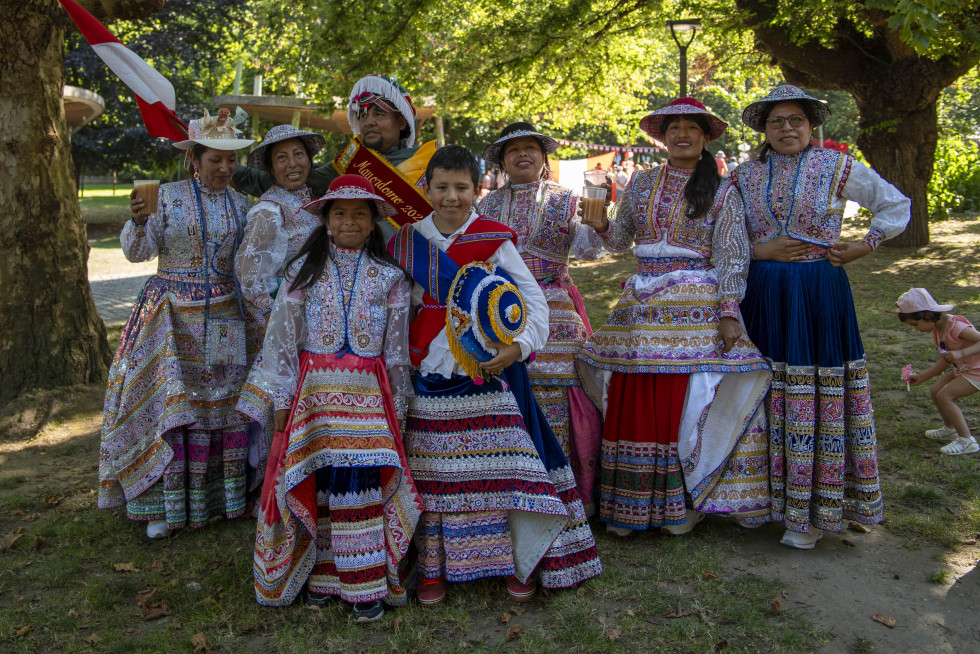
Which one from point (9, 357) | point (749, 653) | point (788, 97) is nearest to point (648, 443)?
point (749, 653)

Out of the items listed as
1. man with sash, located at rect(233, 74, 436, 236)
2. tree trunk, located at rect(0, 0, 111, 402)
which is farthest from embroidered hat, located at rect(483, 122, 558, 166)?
tree trunk, located at rect(0, 0, 111, 402)

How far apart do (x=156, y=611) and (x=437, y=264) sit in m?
1.86

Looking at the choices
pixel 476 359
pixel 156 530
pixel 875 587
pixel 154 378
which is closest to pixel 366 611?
pixel 476 359

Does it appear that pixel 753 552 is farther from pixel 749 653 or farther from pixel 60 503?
pixel 60 503

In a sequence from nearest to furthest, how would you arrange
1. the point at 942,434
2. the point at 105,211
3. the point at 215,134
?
the point at 215,134, the point at 942,434, the point at 105,211

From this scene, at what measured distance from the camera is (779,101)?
3.64 m

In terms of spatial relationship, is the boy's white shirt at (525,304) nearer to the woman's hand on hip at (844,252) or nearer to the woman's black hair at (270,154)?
the woman's black hair at (270,154)

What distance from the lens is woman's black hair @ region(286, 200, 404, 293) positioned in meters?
3.10

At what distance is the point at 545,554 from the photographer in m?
3.25

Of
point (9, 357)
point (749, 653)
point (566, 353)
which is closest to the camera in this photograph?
point (749, 653)

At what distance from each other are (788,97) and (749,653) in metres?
2.37

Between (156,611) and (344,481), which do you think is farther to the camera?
(156,611)

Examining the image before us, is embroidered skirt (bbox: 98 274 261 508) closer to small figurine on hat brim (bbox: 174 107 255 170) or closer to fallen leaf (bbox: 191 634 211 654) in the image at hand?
small figurine on hat brim (bbox: 174 107 255 170)

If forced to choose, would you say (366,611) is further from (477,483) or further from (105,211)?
(105,211)
